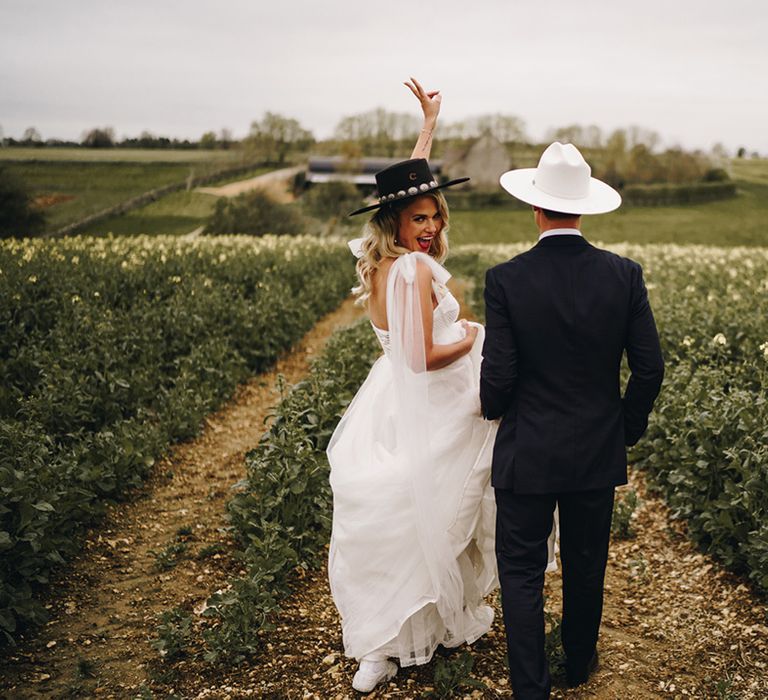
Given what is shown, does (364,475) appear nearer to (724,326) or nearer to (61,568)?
(61,568)

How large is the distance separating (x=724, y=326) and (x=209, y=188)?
2987 cm

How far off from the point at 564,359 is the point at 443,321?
0.74 metres

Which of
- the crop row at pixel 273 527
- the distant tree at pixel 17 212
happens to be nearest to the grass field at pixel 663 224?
the distant tree at pixel 17 212

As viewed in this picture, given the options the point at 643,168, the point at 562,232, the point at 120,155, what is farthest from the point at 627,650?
the point at 643,168

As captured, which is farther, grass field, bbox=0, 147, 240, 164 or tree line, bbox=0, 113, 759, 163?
tree line, bbox=0, 113, 759, 163

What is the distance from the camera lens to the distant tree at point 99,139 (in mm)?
30484

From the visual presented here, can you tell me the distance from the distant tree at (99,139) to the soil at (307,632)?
2759 cm

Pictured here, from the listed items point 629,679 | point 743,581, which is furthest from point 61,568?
point 743,581

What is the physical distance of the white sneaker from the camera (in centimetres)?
374

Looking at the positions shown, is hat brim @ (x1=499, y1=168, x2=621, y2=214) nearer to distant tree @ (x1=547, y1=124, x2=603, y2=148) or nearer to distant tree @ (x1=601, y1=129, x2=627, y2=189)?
distant tree @ (x1=601, y1=129, x2=627, y2=189)

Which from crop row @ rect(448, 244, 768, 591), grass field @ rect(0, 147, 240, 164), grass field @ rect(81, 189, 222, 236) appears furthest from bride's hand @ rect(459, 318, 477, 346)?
grass field @ rect(81, 189, 222, 236)

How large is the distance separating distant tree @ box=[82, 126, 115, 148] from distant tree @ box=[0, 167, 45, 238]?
7644 millimetres

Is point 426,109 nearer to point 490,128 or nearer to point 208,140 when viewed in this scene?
point 208,140

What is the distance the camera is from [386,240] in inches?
145
